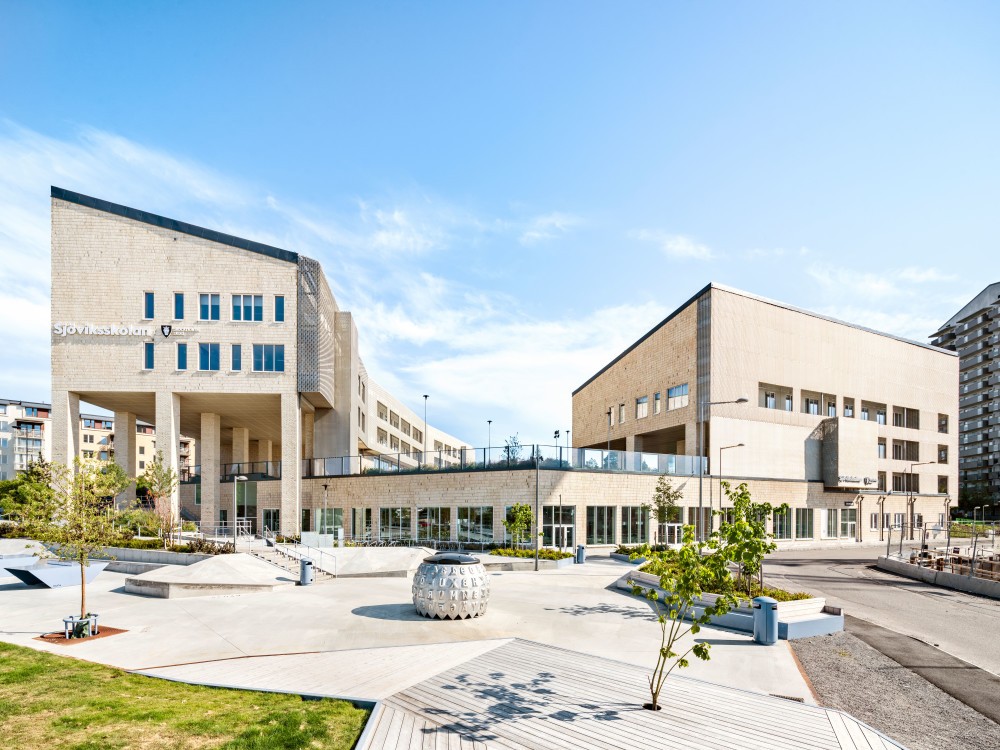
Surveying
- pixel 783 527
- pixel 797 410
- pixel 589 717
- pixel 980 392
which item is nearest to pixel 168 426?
pixel 589 717

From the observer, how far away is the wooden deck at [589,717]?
916 centimetres

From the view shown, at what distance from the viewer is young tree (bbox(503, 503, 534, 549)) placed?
35.0 m

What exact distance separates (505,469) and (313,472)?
1800 cm

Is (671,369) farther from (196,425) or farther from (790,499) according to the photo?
(196,425)

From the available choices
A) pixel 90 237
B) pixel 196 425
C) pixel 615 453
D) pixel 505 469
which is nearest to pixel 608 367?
pixel 615 453

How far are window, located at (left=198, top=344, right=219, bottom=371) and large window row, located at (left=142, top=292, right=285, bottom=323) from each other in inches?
77.5

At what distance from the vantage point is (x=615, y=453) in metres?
43.2

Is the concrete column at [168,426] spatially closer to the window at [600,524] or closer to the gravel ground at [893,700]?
Answer: the window at [600,524]

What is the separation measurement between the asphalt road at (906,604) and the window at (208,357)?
121 feet

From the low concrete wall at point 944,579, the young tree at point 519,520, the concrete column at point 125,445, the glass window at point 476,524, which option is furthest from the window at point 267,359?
the low concrete wall at point 944,579

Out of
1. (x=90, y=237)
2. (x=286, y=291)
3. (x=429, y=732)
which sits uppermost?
(x=90, y=237)

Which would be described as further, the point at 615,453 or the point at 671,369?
the point at 671,369

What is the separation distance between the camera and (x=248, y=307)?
45156 mm

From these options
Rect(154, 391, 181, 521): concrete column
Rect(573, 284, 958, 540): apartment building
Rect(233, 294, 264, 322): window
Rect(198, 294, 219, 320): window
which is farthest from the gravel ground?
Rect(198, 294, 219, 320): window
